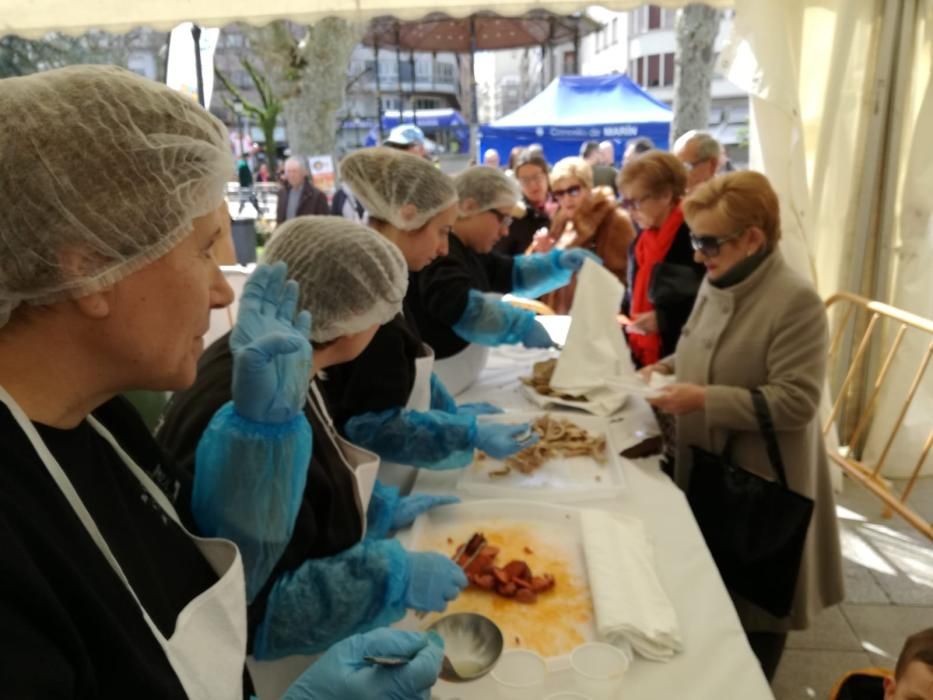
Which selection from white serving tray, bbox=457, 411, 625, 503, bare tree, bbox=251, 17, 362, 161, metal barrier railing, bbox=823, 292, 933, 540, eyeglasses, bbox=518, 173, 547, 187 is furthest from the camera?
bare tree, bbox=251, 17, 362, 161

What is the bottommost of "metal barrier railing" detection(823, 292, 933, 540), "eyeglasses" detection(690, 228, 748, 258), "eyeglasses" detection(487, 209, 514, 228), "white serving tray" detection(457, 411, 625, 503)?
"metal barrier railing" detection(823, 292, 933, 540)

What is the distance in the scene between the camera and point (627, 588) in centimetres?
143

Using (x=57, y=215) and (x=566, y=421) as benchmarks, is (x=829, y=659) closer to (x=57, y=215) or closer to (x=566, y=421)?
(x=566, y=421)

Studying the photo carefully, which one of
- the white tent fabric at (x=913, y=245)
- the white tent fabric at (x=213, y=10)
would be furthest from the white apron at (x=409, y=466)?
the white tent fabric at (x=913, y=245)

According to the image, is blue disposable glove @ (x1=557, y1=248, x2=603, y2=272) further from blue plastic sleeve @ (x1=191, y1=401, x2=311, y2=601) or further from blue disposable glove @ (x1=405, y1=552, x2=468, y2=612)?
blue plastic sleeve @ (x1=191, y1=401, x2=311, y2=601)

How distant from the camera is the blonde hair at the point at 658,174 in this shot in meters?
3.17

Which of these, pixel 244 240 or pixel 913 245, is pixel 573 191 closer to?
pixel 913 245

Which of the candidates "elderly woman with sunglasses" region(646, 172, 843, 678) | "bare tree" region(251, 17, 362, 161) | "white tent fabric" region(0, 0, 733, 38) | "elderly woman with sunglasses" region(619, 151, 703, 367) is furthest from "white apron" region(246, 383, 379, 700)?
"bare tree" region(251, 17, 362, 161)

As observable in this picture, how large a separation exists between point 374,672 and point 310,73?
31.2ft

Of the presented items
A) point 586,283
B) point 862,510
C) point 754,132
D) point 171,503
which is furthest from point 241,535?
point 862,510

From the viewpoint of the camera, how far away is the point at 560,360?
2.74m

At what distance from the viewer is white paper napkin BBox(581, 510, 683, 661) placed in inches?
51.6

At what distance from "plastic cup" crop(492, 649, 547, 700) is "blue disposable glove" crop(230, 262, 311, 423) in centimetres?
57

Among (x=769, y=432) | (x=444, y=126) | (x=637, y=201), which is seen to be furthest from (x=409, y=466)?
(x=444, y=126)
